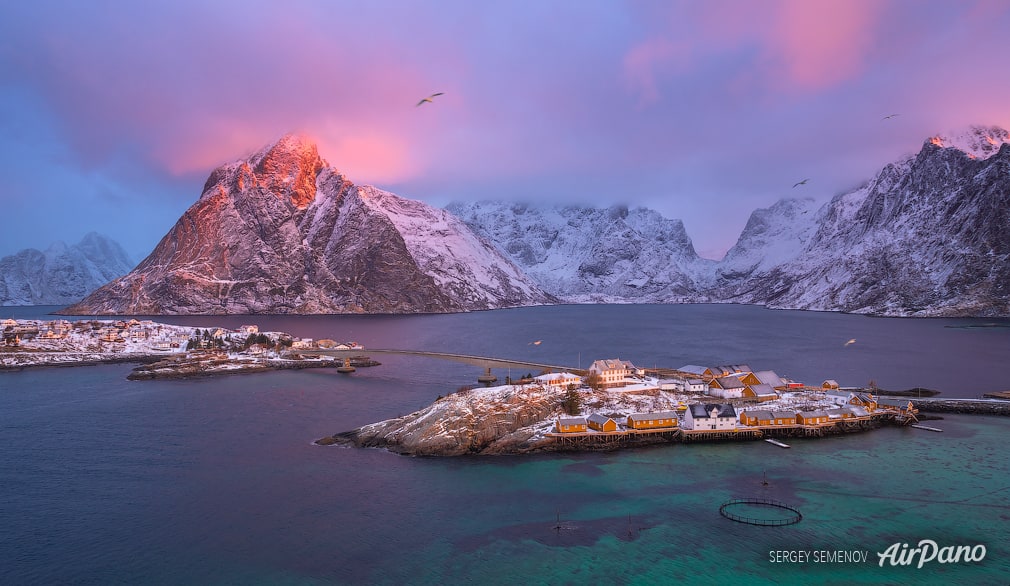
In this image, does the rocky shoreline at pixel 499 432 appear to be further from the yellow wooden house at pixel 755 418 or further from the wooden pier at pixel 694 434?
the yellow wooden house at pixel 755 418

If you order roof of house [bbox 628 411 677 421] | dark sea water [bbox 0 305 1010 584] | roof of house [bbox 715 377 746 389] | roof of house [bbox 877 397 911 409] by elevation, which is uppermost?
roof of house [bbox 715 377 746 389]

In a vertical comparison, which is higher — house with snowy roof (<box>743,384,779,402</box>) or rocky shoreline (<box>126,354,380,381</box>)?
house with snowy roof (<box>743,384,779,402</box>)

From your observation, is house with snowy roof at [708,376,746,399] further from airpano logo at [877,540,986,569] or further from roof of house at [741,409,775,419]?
airpano logo at [877,540,986,569]

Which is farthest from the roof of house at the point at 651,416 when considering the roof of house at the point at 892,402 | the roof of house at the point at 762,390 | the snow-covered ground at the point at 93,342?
the snow-covered ground at the point at 93,342

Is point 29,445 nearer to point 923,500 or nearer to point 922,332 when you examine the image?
point 923,500

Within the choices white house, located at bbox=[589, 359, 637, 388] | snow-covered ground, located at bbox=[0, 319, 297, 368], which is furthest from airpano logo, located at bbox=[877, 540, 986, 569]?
snow-covered ground, located at bbox=[0, 319, 297, 368]

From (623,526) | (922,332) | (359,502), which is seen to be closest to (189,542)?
(359,502)
